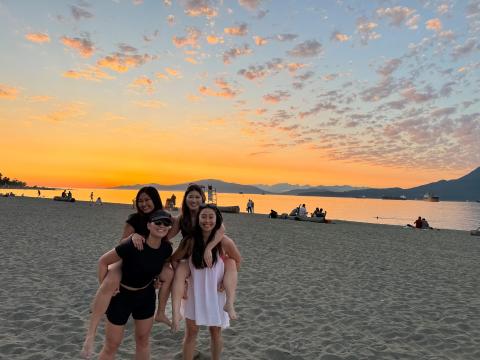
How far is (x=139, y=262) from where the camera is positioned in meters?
3.82

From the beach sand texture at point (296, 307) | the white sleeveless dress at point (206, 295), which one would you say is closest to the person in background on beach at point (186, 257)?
the white sleeveless dress at point (206, 295)

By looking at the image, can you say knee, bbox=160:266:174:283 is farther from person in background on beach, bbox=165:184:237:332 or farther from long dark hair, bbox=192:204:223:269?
long dark hair, bbox=192:204:223:269

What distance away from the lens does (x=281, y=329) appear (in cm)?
675

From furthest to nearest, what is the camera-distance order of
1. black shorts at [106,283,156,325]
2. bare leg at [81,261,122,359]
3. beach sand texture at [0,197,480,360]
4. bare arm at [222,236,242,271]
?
beach sand texture at [0,197,480,360] < bare arm at [222,236,242,271] < black shorts at [106,283,156,325] < bare leg at [81,261,122,359]

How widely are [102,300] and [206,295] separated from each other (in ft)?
3.98

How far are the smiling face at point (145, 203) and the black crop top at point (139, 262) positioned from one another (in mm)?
445

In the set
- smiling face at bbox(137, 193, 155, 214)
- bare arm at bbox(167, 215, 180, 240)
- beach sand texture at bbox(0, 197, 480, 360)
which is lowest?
beach sand texture at bbox(0, 197, 480, 360)

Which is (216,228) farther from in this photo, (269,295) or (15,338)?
(269,295)

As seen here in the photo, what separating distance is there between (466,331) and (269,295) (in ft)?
13.7

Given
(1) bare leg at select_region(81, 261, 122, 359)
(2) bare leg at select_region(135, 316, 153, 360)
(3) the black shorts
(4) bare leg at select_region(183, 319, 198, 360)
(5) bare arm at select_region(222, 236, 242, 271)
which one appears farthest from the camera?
(4) bare leg at select_region(183, 319, 198, 360)

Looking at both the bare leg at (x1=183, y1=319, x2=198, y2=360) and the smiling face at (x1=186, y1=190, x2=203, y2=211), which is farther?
the bare leg at (x1=183, y1=319, x2=198, y2=360)

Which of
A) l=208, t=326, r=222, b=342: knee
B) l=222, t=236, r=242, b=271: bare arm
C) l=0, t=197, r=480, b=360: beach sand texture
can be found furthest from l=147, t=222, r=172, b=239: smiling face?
l=0, t=197, r=480, b=360: beach sand texture

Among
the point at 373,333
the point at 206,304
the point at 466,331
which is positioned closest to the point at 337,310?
the point at 373,333

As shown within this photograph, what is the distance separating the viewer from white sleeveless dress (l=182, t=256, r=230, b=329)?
172 inches
